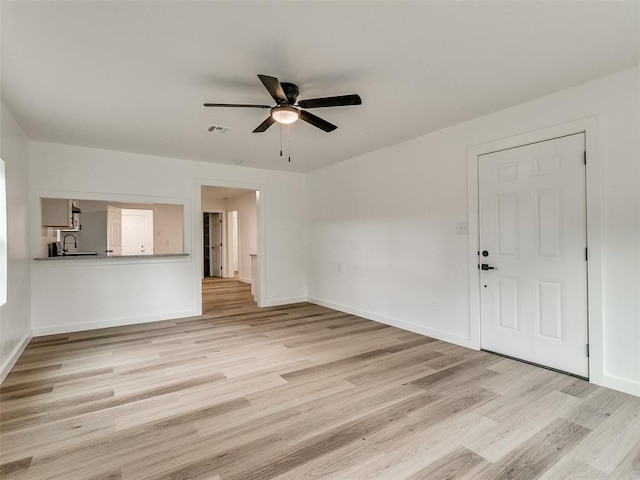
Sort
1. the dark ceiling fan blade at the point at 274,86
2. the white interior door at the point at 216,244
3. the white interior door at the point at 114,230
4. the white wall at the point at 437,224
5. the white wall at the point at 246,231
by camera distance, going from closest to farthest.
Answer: the dark ceiling fan blade at the point at 274,86, the white wall at the point at 437,224, the white interior door at the point at 114,230, the white wall at the point at 246,231, the white interior door at the point at 216,244

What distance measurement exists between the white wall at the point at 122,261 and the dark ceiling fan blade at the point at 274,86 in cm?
336

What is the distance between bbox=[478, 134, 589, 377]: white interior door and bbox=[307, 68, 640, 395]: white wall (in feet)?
0.60

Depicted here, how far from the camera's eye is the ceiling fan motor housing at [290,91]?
2.61 metres

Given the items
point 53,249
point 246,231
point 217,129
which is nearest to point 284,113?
point 217,129

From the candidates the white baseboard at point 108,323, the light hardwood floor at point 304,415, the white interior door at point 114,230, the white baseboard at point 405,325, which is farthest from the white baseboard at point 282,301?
the white interior door at point 114,230

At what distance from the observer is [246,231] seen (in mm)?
9211

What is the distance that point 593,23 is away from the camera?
199 centimetres

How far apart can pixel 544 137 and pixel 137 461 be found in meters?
4.04

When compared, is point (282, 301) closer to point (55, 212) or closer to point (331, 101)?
point (55, 212)

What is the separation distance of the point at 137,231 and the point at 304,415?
298 inches

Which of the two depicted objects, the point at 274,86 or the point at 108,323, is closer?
the point at 274,86

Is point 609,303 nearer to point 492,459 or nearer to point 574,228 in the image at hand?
point 574,228

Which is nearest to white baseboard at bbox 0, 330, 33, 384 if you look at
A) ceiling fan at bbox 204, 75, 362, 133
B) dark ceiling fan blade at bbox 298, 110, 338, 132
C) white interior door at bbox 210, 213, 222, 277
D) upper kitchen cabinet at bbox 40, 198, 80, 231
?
upper kitchen cabinet at bbox 40, 198, 80, 231

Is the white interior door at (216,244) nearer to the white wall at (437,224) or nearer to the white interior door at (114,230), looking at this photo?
the white interior door at (114,230)
